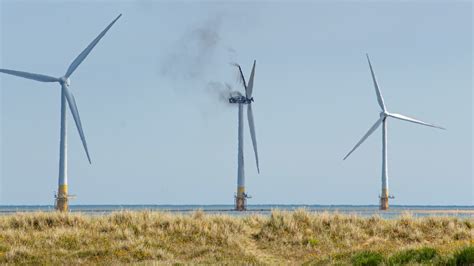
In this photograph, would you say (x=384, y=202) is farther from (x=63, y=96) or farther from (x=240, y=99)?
(x=63, y=96)

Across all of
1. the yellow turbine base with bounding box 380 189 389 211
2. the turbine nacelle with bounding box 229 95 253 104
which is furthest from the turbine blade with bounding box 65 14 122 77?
the yellow turbine base with bounding box 380 189 389 211

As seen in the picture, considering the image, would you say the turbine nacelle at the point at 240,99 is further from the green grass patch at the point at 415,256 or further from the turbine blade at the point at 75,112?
the green grass patch at the point at 415,256

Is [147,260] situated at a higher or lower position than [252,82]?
lower

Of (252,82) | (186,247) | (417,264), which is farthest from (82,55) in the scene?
(417,264)

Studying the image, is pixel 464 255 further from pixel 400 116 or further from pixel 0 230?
pixel 400 116

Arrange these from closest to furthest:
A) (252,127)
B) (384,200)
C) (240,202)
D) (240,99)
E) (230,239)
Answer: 1. (230,239)
2. (252,127)
3. (240,99)
4. (240,202)
5. (384,200)

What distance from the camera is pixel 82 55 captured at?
8112 cm

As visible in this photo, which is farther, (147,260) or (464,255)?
(147,260)

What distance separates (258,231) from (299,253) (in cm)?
462

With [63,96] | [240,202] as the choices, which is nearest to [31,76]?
[63,96]

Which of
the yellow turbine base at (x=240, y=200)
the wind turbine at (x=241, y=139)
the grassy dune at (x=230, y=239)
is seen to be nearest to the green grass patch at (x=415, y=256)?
the grassy dune at (x=230, y=239)

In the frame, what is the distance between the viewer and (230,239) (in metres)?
39.6

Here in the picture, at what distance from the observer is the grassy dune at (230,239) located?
1345 inches

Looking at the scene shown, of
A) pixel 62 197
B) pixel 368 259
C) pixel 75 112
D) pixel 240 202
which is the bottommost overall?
pixel 368 259
